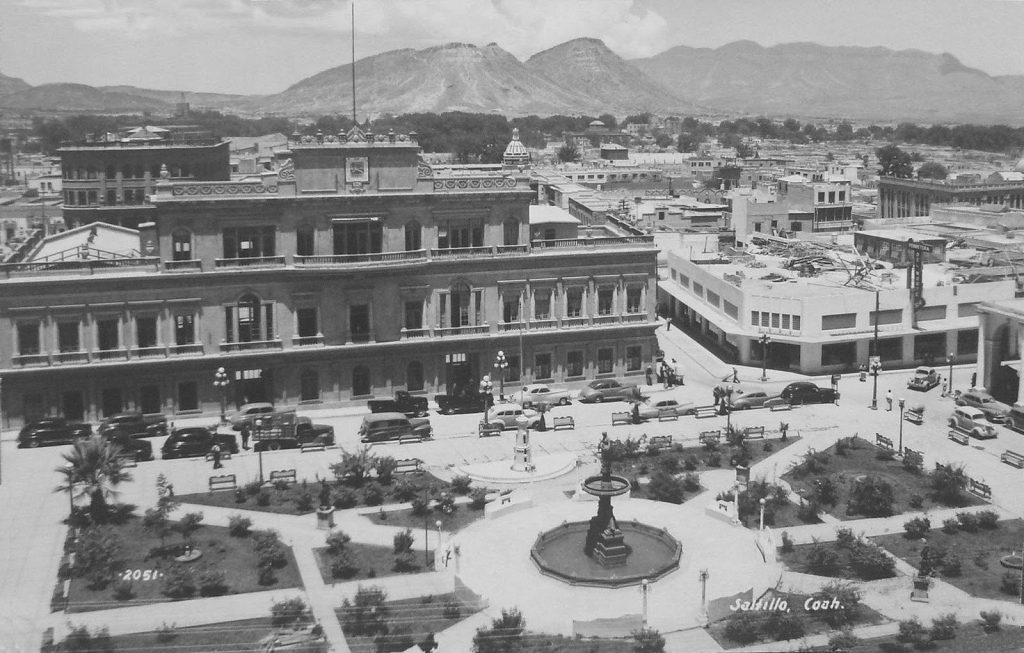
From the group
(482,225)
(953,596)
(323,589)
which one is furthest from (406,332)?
(953,596)

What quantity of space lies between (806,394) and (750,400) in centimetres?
349

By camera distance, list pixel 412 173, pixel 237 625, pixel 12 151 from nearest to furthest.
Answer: pixel 237 625 → pixel 412 173 → pixel 12 151

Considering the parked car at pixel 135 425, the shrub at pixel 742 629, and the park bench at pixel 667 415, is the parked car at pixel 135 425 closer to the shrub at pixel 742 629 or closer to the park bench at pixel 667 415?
the park bench at pixel 667 415

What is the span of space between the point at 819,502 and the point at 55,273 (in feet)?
123

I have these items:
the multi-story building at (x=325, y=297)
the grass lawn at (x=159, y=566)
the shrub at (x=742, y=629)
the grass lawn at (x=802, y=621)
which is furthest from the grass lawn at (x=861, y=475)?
the grass lawn at (x=159, y=566)

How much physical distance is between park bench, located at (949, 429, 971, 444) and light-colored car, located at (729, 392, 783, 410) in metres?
9.01

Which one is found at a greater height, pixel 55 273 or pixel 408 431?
pixel 55 273

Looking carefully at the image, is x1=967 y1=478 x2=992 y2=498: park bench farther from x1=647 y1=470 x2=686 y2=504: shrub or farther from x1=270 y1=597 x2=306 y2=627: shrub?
x1=270 y1=597 x2=306 y2=627: shrub

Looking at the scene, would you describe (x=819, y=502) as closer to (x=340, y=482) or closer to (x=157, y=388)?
(x=340, y=482)

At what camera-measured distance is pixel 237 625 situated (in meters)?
32.0

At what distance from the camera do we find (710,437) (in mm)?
49969

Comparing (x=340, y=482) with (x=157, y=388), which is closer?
(x=340, y=482)

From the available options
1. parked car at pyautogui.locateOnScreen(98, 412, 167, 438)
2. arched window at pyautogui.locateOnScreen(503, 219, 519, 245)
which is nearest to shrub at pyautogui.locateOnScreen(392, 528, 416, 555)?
parked car at pyautogui.locateOnScreen(98, 412, 167, 438)

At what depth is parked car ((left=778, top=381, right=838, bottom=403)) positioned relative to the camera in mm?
58656
